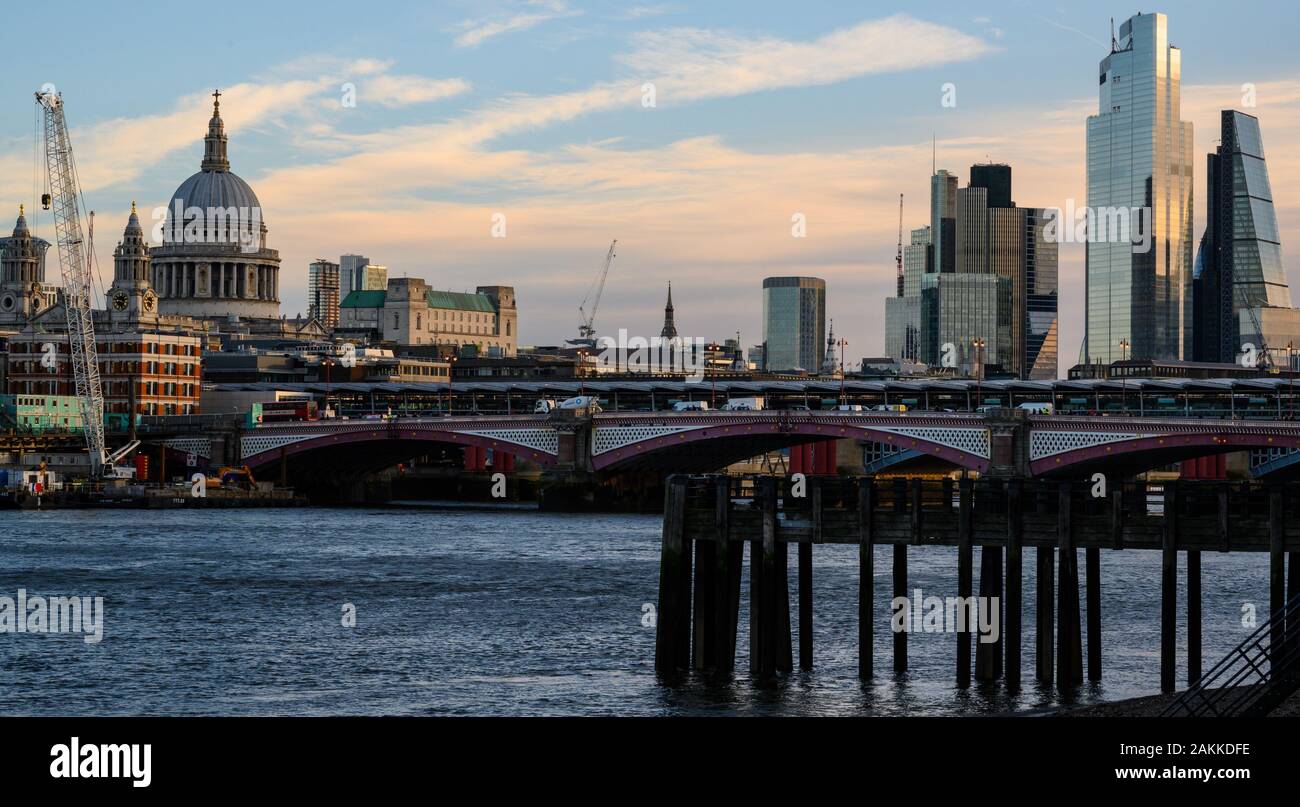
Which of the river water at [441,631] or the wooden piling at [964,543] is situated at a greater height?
the wooden piling at [964,543]

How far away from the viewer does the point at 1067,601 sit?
42.8 metres

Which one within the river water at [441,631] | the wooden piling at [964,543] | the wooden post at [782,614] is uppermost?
the wooden piling at [964,543]

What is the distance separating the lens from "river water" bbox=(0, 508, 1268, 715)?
1751 inches

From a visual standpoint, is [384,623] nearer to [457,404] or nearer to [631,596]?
[631,596]

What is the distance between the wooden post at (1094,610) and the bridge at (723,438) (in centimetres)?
6893

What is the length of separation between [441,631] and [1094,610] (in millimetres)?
20884

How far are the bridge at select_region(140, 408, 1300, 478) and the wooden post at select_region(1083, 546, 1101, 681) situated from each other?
68933mm

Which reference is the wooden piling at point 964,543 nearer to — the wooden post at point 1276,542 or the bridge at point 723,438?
the wooden post at point 1276,542

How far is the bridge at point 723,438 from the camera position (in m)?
115

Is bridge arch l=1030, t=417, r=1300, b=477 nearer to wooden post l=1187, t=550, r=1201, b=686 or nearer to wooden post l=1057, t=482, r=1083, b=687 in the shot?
wooden post l=1057, t=482, r=1083, b=687

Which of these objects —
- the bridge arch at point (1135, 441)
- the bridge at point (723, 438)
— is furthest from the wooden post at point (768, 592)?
the bridge at point (723, 438)

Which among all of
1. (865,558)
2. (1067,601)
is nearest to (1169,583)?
(1067,601)

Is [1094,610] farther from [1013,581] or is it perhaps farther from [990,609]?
[1013,581]
